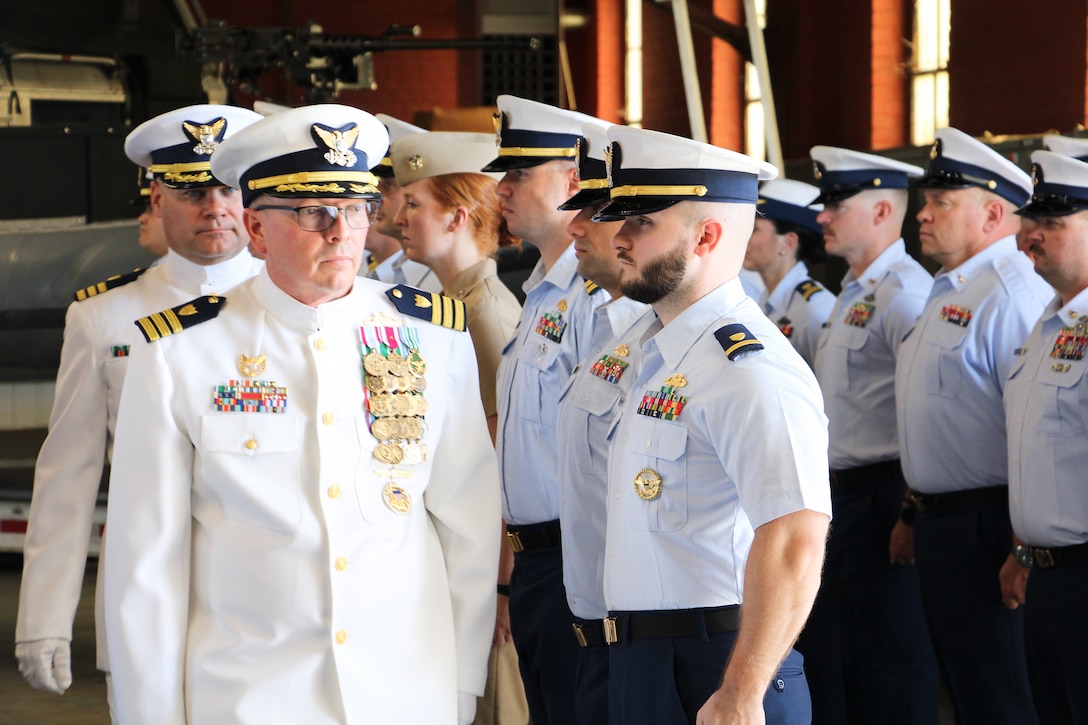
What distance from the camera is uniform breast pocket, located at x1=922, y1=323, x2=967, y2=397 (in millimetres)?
3676

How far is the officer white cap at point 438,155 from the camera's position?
335cm

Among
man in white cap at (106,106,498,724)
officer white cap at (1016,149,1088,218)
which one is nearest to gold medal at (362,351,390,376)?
man in white cap at (106,106,498,724)

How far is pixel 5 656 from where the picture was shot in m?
5.16

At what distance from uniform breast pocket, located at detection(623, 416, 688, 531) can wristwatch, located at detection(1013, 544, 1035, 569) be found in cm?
151

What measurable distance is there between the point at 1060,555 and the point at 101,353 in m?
2.12

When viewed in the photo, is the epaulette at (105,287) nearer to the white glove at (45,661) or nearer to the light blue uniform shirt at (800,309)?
the white glove at (45,661)

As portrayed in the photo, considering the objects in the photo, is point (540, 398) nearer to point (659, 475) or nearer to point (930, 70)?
point (659, 475)

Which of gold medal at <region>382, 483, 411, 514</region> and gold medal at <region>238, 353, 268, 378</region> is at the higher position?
gold medal at <region>238, 353, 268, 378</region>

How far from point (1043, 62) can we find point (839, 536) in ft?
12.2

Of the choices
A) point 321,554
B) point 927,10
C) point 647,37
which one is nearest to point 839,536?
point 321,554

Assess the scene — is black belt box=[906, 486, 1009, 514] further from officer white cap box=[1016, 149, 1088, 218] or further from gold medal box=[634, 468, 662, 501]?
gold medal box=[634, 468, 662, 501]

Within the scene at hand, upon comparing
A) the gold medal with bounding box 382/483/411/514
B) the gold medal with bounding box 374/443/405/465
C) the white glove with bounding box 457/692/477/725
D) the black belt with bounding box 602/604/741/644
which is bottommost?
the white glove with bounding box 457/692/477/725

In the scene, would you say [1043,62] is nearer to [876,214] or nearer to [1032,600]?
[876,214]

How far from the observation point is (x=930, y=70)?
7922mm
